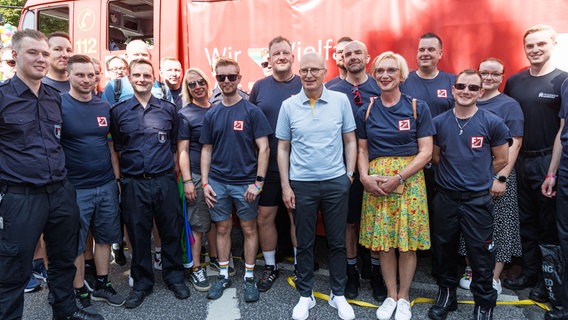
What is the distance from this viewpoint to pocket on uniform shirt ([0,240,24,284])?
2391mm

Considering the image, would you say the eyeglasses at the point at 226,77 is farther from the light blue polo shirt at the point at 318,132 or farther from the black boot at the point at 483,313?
the black boot at the point at 483,313

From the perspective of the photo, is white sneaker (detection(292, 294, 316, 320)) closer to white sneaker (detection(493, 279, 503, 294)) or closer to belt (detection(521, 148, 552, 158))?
white sneaker (detection(493, 279, 503, 294))

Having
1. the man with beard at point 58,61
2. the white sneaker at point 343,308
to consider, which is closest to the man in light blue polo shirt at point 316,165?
the white sneaker at point 343,308

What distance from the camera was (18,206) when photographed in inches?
95.2

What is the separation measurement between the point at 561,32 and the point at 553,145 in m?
0.90

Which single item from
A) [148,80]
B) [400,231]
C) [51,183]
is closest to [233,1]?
[148,80]

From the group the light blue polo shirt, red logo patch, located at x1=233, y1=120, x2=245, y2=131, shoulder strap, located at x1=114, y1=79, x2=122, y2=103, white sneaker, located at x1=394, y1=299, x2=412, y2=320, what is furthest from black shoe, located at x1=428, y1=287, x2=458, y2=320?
shoulder strap, located at x1=114, y1=79, x2=122, y2=103

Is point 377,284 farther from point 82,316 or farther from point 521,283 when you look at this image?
point 82,316

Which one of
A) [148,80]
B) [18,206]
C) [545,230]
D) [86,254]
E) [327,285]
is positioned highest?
[148,80]

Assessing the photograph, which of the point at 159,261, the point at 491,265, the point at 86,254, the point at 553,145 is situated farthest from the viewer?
the point at 159,261

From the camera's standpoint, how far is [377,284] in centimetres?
324

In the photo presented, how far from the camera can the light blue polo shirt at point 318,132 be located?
9.29ft

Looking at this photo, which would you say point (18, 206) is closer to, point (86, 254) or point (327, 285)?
point (86, 254)

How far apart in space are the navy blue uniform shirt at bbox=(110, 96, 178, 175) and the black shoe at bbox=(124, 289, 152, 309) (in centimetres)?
97
